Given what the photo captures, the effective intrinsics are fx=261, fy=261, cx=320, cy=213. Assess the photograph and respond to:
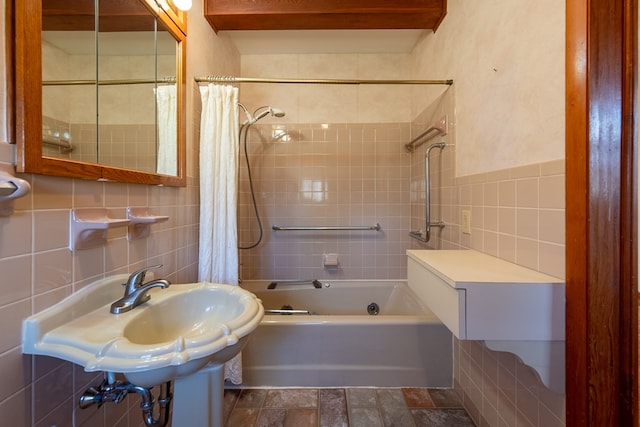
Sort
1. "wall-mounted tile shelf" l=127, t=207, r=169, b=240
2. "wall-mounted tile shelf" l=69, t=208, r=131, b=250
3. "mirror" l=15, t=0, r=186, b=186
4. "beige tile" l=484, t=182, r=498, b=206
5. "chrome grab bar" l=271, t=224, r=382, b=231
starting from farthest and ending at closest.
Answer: "chrome grab bar" l=271, t=224, r=382, b=231 → "beige tile" l=484, t=182, r=498, b=206 → "wall-mounted tile shelf" l=127, t=207, r=169, b=240 → "wall-mounted tile shelf" l=69, t=208, r=131, b=250 → "mirror" l=15, t=0, r=186, b=186

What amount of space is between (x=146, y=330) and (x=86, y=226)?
1.26 ft

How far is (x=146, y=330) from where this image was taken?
87cm

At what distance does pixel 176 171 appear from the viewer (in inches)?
53.4

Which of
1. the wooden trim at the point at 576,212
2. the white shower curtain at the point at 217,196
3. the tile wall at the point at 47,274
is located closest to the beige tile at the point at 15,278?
the tile wall at the point at 47,274

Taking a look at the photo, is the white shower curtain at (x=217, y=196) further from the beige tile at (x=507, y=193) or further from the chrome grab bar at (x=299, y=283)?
the beige tile at (x=507, y=193)

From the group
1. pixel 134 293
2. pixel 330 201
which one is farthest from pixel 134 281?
pixel 330 201

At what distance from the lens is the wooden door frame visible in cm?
74

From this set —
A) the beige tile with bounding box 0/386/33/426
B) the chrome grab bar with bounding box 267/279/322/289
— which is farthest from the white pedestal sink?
the chrome grab bar with bounding box 267/279/322/289

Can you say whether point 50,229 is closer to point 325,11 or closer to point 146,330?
point 146,330

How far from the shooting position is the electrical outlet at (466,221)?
140 centimetres

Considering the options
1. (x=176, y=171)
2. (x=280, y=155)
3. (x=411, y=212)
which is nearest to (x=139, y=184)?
(x=176, y=171)

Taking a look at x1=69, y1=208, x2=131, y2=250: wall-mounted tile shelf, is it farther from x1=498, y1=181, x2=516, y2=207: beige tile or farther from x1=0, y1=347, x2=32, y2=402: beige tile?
x1=498, y1=181, x2=516, y2=207: beige tile

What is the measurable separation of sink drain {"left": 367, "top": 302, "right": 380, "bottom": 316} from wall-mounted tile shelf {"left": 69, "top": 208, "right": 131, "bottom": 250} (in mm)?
1875

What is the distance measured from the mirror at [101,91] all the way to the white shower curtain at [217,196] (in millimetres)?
172
